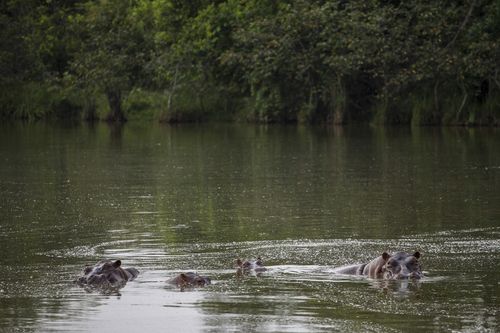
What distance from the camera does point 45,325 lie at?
9734mm

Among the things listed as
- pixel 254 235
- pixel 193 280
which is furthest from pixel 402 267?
pixel 254 235

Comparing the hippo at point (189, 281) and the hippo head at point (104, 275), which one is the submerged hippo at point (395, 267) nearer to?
the hippo at point (189, 281)

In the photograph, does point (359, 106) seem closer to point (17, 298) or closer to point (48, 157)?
point (48, 157)

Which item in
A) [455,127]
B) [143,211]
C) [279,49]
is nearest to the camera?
[143,211]

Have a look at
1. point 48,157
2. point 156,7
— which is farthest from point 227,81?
point 48,157

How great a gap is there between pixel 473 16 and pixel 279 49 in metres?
7.56

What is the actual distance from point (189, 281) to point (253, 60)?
119 ft

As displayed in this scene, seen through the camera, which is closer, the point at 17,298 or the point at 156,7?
the point at 17,298

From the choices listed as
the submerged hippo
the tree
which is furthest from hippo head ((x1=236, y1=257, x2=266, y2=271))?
the tree

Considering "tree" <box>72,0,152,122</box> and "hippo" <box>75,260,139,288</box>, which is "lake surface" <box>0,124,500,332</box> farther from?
"tree" <box>72,0,152,122</box>

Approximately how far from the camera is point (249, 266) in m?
12.5

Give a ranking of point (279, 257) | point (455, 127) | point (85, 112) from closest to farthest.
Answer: point (279, 257)
point (455, 127)
point (85, 112)

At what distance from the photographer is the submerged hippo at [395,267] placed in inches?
470

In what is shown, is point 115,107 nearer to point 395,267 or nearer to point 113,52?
point 113,52
